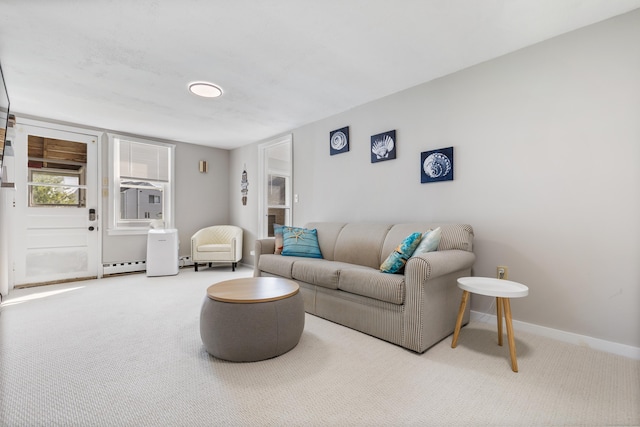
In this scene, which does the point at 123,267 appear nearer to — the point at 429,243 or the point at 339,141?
the point at 339,141

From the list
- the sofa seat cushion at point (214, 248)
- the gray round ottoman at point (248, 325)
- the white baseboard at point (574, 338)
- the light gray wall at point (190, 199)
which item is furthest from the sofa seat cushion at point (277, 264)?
the light gray wall at point (190, 199)

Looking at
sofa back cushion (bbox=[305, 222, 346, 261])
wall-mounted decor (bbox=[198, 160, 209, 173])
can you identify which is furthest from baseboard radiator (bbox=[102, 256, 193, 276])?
sofa back cushion (bbox=[305, 222, 346, 261])

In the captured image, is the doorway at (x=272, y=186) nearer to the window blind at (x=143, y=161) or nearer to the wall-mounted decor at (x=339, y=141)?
the wall-mounted decor at (x=339, y=141)

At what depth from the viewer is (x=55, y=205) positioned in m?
4.04

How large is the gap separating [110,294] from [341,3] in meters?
4.03

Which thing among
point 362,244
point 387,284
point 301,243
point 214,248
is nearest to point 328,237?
point 301,243

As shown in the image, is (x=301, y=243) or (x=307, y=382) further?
(x=301, y=243)

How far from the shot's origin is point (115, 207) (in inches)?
179

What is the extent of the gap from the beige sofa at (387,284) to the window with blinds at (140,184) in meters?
2.93

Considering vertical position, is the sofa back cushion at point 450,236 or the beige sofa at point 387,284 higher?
the sofa back cushion at point 450,236

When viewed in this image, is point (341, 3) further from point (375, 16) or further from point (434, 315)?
point (434, 315)

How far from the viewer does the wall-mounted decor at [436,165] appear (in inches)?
109

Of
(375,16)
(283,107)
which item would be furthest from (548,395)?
(283,107)

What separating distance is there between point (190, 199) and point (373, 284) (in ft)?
14.4
